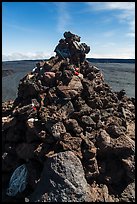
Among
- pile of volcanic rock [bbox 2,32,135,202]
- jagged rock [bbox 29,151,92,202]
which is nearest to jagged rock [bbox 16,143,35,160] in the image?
pile of volcanic rock [bbox 2,32,135,202]

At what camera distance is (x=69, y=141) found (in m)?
10.2

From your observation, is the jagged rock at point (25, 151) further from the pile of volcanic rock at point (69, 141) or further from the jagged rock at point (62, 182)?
the jagged rock at point (62, 182)

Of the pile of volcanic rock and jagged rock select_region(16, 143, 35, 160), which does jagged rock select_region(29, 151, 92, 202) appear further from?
jagged rock select_region(16, 143, 35, 160)

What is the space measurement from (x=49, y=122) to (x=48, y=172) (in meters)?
1.91

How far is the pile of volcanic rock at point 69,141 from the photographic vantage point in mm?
9430

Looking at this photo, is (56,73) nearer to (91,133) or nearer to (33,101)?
(33,101)

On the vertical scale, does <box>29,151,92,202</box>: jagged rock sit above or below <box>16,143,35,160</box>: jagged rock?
below

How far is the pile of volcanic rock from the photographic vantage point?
371 inches

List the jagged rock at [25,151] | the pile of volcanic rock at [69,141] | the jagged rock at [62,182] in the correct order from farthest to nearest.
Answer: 1. the jagged rock at [25,151]
2. the pile of volcanic rock at [69,141]
3. the jagged rock at [62,182]

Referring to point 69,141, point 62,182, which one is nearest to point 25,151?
point 69,141

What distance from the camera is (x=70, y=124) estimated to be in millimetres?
10797

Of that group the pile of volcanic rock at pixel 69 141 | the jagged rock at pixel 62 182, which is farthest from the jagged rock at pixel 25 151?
the jagged rock at pixel 62 182

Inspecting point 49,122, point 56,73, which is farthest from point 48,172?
point 56,73

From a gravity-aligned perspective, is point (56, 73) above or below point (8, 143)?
above
